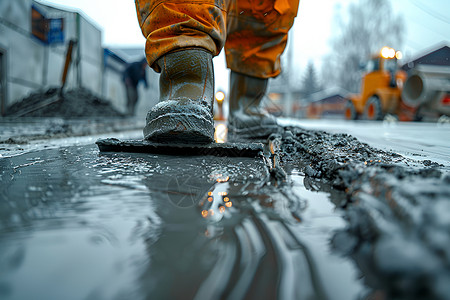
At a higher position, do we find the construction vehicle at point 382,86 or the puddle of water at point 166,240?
the construction vehicle at point 382,86

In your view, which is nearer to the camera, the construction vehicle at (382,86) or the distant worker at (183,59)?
the distant worker at (183,59)

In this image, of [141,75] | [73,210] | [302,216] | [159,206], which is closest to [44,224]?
[73,210]

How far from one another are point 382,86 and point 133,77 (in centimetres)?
629

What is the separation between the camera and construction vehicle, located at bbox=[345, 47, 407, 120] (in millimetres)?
7398

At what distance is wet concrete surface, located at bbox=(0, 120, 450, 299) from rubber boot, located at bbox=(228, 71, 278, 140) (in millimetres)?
1082

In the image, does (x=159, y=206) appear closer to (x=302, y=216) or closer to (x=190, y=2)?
(x=302, y=216)

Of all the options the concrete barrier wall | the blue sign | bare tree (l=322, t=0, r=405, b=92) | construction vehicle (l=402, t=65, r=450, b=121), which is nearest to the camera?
the concrete barrier wall

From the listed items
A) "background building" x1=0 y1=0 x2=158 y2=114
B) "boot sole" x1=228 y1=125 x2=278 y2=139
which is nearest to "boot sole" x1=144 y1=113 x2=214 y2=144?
"boot sole" x1=228 y1=125 x2=278 y2=139

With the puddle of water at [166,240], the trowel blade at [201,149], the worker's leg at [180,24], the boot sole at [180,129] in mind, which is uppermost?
the worker's leg at [180,24]

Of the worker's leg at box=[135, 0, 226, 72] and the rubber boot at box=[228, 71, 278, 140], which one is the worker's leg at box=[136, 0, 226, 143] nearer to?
the worker's leg at box=[135, 0, 226, 72]

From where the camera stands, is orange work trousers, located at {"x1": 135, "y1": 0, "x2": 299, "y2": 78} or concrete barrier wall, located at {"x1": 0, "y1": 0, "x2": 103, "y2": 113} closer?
orange work trousers, located at {"x1": 135, "y1": 0, "x2": 299, "y2": 78}

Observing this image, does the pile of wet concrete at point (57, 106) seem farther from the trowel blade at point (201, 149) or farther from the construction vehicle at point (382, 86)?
the construction vehicle at point (382, 86)

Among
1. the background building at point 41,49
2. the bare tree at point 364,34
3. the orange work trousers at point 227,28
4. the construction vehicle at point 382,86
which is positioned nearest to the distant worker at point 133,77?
the background building at point 41,49

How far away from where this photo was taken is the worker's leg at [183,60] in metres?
0.99
